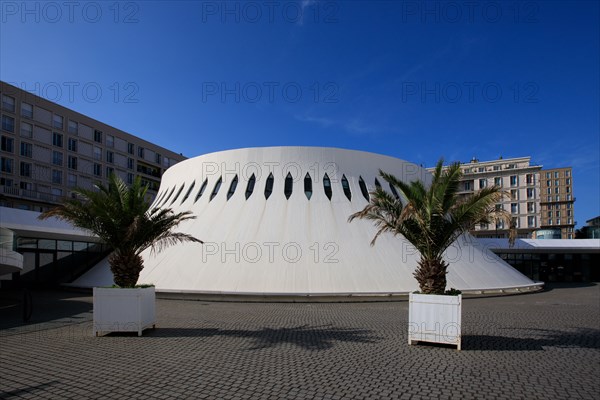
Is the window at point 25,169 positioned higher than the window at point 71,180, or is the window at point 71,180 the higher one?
the window at point 25,169

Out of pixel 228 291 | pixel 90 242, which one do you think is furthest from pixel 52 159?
pixel 228 291

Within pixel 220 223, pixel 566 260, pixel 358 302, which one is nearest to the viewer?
pixel 358 302

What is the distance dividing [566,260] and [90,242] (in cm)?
3727

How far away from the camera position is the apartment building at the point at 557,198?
102 meters

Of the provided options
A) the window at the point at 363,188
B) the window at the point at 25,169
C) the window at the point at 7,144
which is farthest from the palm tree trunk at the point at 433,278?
the window at the point at 25,169

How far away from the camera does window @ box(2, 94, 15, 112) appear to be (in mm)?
39825

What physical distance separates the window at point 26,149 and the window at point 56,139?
279 centimetres

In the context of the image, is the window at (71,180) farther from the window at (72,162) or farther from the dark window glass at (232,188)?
the dark window glass at (232,188)

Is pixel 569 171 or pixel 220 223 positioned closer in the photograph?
pixel 220 223

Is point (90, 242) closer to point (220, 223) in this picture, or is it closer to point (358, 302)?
point (220, 223)

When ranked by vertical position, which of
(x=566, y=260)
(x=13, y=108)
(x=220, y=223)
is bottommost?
(x=566, y=260)

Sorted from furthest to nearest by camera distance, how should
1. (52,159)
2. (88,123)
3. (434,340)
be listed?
(88,123) → (52,159) → (434,340)

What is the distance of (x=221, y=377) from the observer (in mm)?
6305

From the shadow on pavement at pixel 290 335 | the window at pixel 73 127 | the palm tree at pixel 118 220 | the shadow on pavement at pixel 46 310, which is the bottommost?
the shadow on pavement at pixel 46 310
